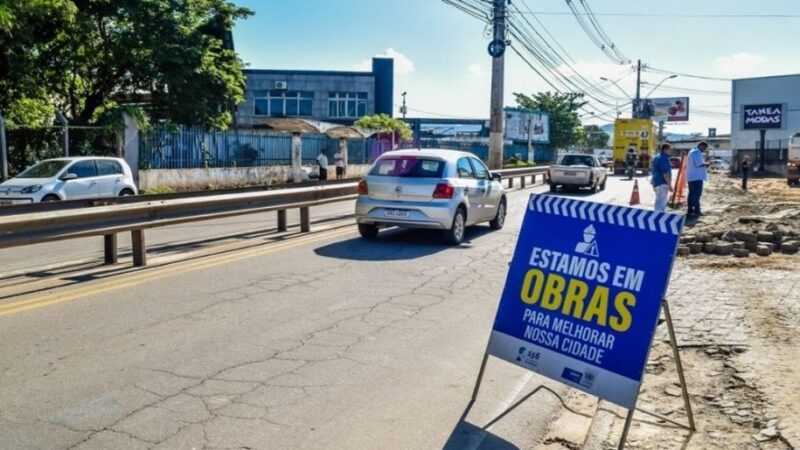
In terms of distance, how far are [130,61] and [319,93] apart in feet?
133

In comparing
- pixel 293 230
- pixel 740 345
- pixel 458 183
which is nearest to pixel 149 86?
pixel 293 230

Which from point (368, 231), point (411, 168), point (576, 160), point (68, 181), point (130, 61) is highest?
point (130, 61)

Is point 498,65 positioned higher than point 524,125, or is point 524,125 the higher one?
point 498,65

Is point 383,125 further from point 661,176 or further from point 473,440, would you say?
point 473,440

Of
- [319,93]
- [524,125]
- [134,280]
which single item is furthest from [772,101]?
[134,280]

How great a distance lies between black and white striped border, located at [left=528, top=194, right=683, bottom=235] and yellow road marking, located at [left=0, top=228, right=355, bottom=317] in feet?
16.6

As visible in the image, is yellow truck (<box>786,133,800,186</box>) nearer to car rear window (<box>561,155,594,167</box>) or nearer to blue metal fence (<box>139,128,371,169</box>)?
car rear window (<box>561,155,594,167</box>)

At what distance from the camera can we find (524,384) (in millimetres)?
5578

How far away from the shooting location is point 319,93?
6912 cm

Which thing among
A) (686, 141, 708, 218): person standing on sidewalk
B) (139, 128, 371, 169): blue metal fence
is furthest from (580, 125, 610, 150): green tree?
(686, 141, 708, 218): person standing on sidewalk

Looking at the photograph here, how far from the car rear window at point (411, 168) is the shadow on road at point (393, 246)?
117 cm

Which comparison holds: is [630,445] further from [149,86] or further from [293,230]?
[149,86]

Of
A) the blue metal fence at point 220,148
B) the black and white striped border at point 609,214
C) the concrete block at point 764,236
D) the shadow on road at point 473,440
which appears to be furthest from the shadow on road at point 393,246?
the blue metal fence at point 220,148

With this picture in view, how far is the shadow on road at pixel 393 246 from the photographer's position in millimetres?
10859
